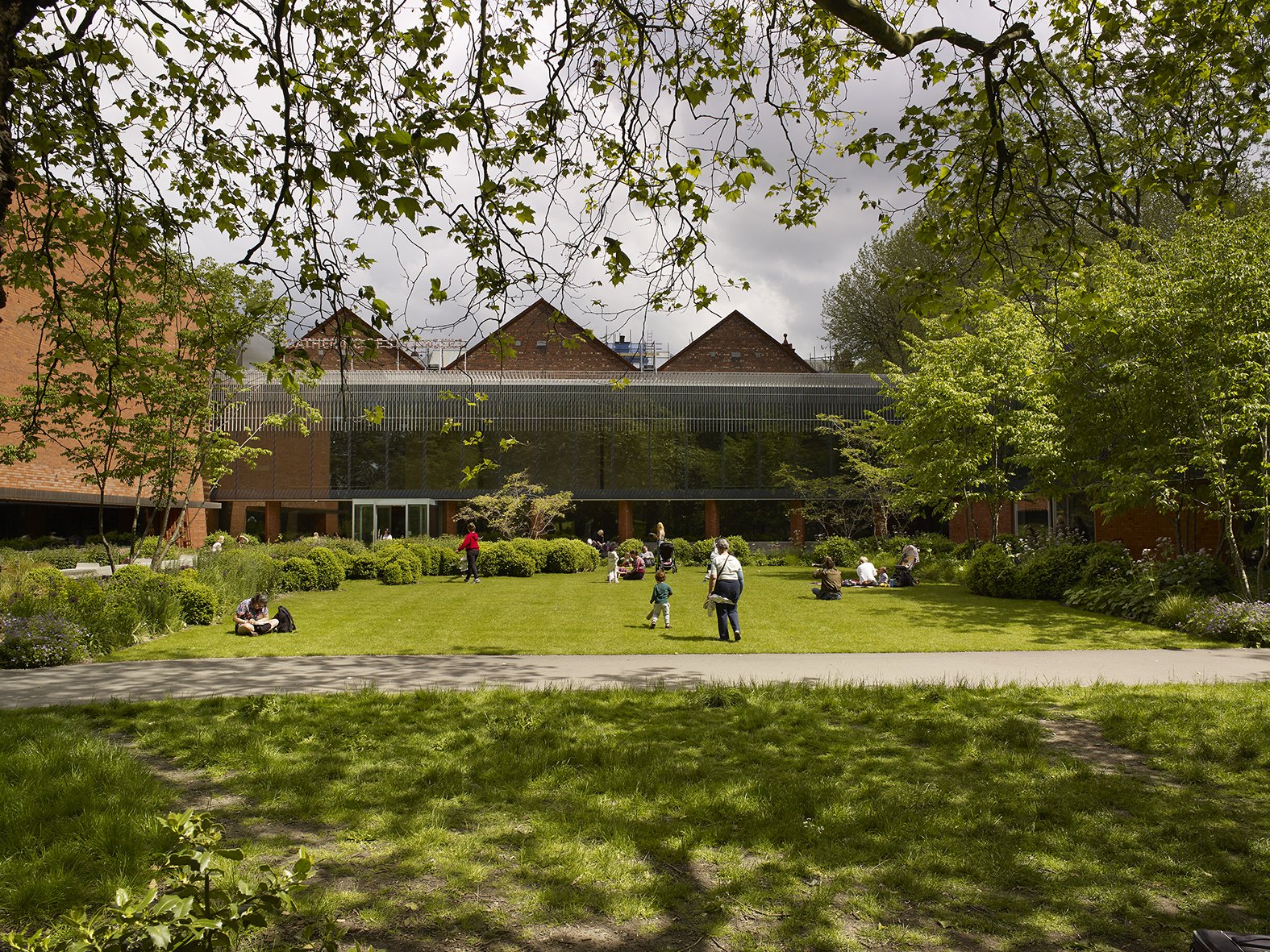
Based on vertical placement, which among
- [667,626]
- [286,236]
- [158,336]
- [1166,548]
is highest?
[158,336]

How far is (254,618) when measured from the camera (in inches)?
512

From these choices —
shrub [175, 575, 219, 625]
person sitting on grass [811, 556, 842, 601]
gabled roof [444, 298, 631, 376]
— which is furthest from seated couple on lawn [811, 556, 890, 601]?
gabled roof [444, 298, 631, 376]

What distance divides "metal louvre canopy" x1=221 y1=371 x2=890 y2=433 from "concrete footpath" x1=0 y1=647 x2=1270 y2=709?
86.2 feet

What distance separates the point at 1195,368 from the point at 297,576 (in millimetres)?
20245

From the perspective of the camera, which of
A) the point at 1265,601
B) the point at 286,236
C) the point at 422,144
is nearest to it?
the point at 422,144

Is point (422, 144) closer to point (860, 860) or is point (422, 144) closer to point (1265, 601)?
point (860, 860)

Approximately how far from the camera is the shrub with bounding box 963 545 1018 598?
61.5ft

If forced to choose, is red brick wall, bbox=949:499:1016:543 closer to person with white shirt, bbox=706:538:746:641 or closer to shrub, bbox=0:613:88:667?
person with white shirt, bbox=706:538:746:641

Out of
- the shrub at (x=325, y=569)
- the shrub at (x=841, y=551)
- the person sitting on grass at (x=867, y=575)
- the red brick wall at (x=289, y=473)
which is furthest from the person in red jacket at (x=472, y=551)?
the red brick wall at (x=289, y=473)

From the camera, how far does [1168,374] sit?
14.2m

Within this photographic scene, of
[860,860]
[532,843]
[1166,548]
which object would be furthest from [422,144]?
[1166,548]

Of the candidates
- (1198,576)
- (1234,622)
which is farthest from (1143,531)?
(1234,622)

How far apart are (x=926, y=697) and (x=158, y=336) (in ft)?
45.6

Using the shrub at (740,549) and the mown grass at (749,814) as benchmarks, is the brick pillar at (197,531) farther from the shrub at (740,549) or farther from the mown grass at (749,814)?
the mown grass at (749,814)
